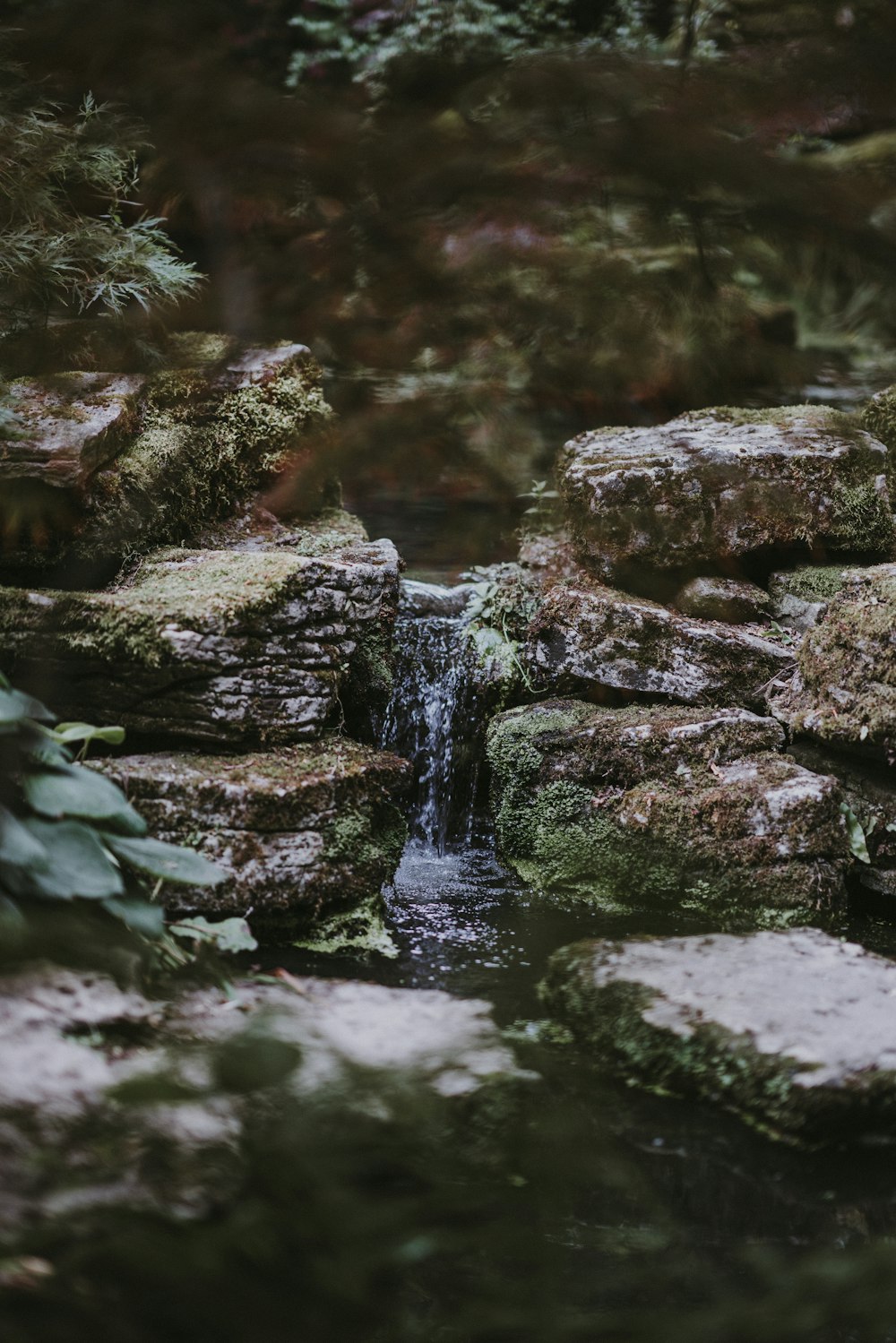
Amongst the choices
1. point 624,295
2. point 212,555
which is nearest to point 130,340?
point 624,295

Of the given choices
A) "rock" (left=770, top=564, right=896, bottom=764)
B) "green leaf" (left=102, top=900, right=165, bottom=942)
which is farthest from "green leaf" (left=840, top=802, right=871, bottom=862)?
"green leaf" (left=102, top=900, right=165, bottom=942)

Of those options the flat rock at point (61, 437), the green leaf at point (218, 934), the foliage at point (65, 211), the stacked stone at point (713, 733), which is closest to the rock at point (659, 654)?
the stacked stone at point (713, 733)

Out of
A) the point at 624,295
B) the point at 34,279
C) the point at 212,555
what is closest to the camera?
the point at 624,295

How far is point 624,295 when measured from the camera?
1519 millimetres

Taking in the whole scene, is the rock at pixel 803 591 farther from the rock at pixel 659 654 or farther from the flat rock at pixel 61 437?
the flat rock at pixel 61 437

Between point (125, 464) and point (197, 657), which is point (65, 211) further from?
point (125, 464)

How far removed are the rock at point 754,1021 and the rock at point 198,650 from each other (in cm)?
173

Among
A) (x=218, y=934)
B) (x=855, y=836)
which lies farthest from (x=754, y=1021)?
(x=855, y=836)

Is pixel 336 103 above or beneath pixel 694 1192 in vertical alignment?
above

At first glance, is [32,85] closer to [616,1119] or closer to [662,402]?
[662,402]

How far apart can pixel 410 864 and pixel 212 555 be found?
6.65 feet

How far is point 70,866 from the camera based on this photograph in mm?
2254

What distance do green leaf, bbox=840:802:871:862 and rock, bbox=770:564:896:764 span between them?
1.05 feet

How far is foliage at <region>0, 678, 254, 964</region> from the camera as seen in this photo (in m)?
2.11
